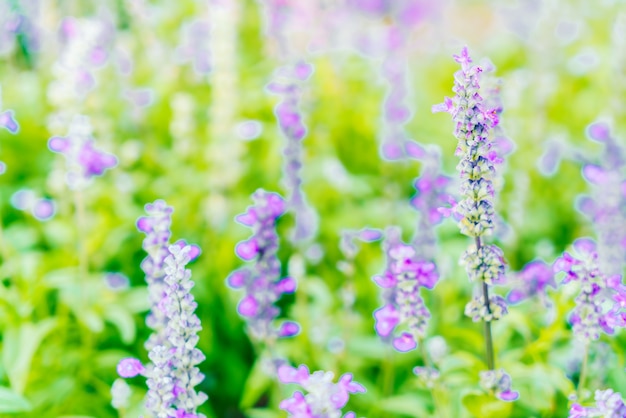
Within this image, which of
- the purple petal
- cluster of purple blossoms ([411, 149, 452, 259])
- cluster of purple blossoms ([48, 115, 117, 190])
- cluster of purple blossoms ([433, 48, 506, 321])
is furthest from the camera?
cluster of purple blossoms ([48, 115, 117, 190])

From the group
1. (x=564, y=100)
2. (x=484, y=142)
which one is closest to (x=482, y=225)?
(x=484, y=142)

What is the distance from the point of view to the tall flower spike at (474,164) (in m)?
2.45

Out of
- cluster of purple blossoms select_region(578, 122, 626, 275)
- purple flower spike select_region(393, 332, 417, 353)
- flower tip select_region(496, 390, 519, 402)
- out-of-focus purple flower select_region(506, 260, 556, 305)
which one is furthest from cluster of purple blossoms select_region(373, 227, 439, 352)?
cluster of purple blossoms select_region(578, 122, 626, 275)

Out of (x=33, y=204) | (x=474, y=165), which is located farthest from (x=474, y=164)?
(x=33, y=204)

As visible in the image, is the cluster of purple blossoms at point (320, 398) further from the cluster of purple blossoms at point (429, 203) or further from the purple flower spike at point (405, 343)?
the cluster of purple blossoms at point (429, 203)

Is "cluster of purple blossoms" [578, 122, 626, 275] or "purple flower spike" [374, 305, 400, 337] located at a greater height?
"cluster of purple blossoms" [578, 122, 626, 275]

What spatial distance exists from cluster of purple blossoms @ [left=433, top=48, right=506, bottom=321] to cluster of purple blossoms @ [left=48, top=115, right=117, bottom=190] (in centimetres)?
211

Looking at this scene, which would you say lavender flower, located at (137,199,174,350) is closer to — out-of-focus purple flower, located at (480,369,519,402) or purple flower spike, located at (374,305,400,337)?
purple flower spike, located at (374,305,400,337)

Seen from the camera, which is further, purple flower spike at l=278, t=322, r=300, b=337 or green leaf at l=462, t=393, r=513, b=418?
purple flower spike at l=278, t=322, r=300, b=337

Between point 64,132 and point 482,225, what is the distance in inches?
125

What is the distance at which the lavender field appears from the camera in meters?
2.86

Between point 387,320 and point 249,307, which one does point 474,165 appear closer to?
point 387,320

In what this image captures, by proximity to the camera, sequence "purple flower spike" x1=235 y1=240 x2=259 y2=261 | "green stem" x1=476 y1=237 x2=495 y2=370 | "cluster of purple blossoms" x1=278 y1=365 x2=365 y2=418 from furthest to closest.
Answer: "purple flower spike" x1=235 y1=240 x2=259 y2=261
"green stem" x1=476 y1=237 x2=495 y2=370
"cluster of purple blossoms" x1=278 y1=365 x2=365 y2=418

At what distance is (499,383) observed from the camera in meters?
2.89
